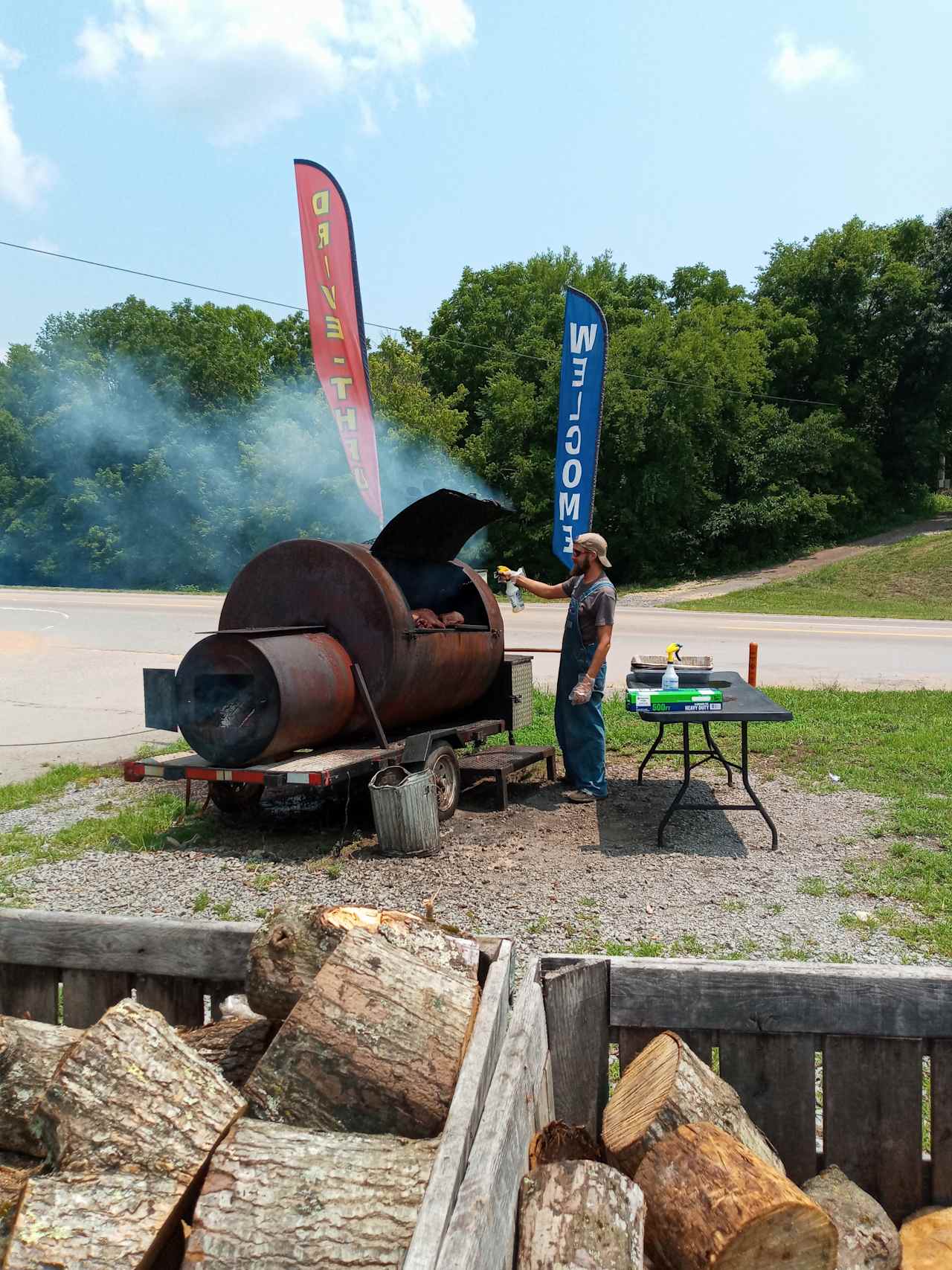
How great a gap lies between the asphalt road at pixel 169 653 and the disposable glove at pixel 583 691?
4907 mm

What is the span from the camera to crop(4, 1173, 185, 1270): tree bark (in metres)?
1.97

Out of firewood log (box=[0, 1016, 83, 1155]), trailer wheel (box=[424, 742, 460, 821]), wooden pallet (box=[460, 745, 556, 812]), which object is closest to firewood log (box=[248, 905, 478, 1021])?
firewood log (box=[0, 1016, 83, 1155])

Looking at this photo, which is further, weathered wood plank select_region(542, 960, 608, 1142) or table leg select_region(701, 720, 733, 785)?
table leg select_region(701, 720, 733, 785)

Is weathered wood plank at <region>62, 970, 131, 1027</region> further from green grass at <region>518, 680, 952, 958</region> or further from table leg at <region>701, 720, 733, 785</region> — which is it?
table leg at <region>701, 720, 733, 785</region>

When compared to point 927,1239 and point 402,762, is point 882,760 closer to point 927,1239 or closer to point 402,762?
point 402,762

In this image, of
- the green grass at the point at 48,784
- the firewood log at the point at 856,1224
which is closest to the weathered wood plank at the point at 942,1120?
the firewood log at the point at 856,1224

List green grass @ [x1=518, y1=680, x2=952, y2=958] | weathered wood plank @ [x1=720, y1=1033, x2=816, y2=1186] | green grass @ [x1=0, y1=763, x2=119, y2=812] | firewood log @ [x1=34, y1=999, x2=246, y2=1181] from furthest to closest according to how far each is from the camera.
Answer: green grass @ [x1=0, y1=763, x2=119, y2=812] < green grass @ [x1=518, y1=680, x2=952, y2=958] < weathered wood plank @ [x1=720, y1=1033, x2=816, y2=1186] < firewood log @ [x1=34, y1=999, x2=246, y2=1181]

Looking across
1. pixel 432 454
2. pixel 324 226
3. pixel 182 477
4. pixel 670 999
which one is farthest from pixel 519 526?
pixel 670 999

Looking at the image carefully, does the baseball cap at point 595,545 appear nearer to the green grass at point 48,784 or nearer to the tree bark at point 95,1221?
the green grass at point 48,784

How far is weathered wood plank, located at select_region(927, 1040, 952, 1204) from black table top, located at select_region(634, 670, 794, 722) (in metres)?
3.31

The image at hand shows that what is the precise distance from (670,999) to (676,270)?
47110mm

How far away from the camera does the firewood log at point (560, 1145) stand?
8.17 feet

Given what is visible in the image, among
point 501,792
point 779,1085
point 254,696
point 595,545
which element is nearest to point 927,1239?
point 779,1085

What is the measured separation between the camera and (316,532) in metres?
32.5
